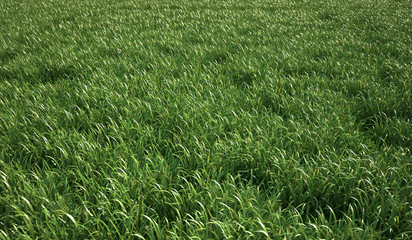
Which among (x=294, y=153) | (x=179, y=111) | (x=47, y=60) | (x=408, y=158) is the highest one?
(x=47, y=60)

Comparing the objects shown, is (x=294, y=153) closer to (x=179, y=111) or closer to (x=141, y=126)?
(x=179, y=111)

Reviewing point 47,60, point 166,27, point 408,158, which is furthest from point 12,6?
point 408,158

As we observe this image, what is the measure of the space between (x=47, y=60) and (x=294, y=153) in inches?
146

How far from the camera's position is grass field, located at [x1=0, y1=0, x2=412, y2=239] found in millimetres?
1717

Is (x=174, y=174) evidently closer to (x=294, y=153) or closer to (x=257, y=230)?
(x=257, y=230)

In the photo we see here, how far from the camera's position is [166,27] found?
6.77 m

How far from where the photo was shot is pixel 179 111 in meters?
2.91

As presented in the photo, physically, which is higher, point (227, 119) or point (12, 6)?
point (12, 6)

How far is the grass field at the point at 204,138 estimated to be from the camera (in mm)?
1717

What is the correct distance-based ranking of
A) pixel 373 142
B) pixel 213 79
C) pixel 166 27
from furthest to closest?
pixel 166 27 → pixel 213 79 → pixel 373 142

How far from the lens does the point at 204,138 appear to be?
248cm

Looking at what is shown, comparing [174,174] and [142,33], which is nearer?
[174,174]

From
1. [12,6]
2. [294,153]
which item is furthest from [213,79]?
[12,6]

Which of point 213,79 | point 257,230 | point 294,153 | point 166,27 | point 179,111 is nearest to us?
point 257,230
